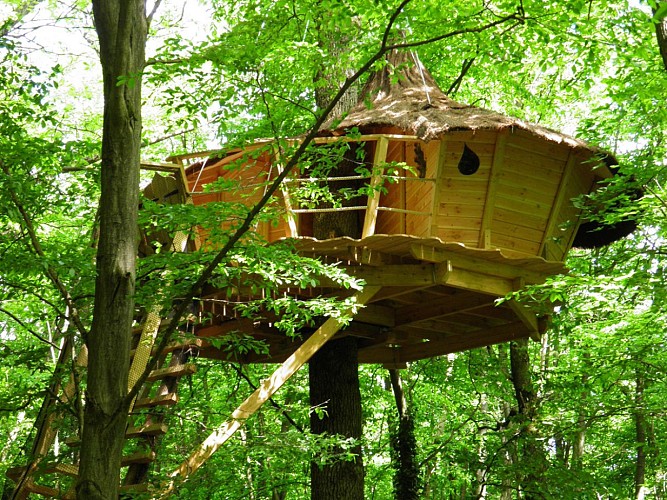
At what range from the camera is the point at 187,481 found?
6.45 meters

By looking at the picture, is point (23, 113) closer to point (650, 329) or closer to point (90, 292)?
point (90, 292)

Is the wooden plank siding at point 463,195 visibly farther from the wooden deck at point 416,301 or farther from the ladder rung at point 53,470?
the ladder rung at point 53,470

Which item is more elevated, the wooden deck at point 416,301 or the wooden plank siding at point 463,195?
the wooden plank siding at point 463,195

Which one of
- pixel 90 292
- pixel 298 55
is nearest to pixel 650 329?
pixel 298 55

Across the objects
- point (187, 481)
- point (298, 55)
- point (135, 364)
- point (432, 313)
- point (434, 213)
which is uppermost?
point (298, 55)

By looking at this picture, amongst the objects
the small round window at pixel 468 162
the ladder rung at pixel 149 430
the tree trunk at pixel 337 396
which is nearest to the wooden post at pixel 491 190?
the small round window at pixel 468 162

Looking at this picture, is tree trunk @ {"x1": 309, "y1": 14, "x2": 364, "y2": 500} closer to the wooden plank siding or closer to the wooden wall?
the wooden wall

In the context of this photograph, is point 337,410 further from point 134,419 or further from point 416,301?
point 134,419

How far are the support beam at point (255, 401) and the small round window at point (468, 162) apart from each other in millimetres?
1522

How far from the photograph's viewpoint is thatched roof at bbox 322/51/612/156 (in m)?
7.14

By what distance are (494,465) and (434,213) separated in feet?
15.4

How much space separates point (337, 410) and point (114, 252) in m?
5.21

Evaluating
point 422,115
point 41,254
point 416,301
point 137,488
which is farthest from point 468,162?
point 41,254

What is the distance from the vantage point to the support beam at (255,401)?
21.5 feet
